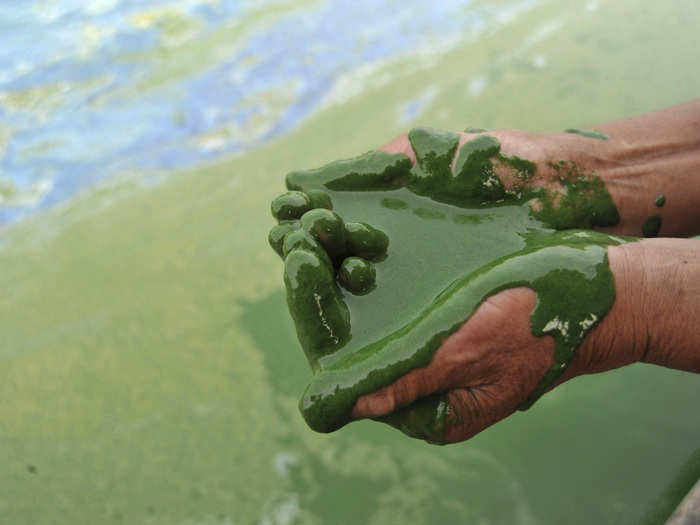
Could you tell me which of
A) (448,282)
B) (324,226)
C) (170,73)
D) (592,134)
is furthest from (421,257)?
(170,73)

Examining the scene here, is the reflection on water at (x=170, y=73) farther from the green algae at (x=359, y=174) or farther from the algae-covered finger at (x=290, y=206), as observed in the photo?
the algae-covered finger at (x=290, y=206)

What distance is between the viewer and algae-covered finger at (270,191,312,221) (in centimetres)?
126

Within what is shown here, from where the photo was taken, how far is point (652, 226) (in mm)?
1548

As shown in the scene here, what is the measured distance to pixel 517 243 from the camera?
1334 millimetres

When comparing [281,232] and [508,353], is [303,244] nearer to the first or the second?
[281,232]

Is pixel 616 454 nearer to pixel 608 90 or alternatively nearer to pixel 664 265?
pixel 664 265

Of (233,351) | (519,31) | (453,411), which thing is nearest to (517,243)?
(453,411)

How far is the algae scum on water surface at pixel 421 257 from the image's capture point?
1104 millimetres

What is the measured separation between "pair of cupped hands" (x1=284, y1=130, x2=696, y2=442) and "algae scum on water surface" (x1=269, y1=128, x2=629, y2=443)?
0.02m

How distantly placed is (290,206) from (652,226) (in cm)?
99

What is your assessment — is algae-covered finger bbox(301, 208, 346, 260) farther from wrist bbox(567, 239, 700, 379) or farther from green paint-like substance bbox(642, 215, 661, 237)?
green paint-like substance bbox(642, 215, 661, 237)

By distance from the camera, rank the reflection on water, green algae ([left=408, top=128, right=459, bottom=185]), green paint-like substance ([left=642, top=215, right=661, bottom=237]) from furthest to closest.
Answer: the reflection on water → green paint-like substance ([left=642, top=215, right=661, bottom=237]) → green algae ([left=408, top=128, right=459, bottom=185])

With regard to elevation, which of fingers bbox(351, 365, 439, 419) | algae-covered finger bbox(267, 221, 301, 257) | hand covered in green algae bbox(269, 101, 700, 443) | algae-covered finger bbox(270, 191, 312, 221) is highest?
algae-covered finger bbox(270, 191, 312, 221)

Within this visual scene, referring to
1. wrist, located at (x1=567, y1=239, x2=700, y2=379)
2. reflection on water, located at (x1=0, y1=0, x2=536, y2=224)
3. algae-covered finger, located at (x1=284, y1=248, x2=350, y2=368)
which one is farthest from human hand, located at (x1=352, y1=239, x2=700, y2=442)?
reflection on water, located at (x1=0, y1=0, x2=536, y2=224)
